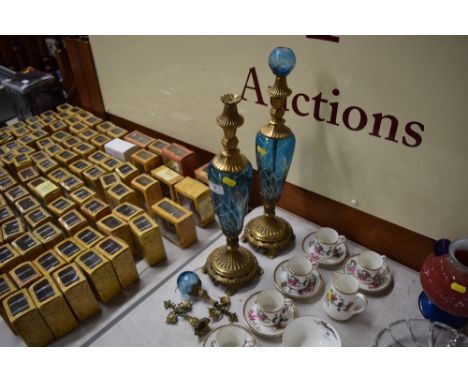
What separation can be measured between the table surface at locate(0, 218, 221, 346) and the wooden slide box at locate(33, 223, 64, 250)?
0.26 metres

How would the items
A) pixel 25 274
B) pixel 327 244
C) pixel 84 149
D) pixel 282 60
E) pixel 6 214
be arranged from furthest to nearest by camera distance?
pixel 84 149, pixel 6 214, pixel 327 244, pixel 25 274, pixel 282 60

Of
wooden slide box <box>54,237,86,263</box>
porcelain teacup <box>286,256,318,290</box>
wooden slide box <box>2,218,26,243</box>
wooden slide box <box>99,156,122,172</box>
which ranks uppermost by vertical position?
wooden slide box <box>99,156,122,172</box>

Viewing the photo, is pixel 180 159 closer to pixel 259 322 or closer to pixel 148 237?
pixel 148 237

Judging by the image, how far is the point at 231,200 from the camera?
1.10 metres

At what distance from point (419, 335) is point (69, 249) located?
41.5 inches

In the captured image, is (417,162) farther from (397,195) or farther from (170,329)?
(170,329)

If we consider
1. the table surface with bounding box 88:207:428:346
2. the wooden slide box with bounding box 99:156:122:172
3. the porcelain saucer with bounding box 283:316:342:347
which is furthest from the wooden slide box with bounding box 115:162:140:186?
the porcelain saucer with bounding box 283:316:342:347

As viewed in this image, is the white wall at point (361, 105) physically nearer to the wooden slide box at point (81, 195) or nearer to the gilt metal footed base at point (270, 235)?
the gilt metal footed base at point (270, 235)

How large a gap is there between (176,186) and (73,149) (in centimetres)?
58

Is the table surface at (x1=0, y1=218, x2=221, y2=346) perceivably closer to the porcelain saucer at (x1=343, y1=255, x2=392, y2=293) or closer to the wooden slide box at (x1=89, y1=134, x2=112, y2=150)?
the porcelain saucer at (x1=343, y1=255, x2=392, y2=293)

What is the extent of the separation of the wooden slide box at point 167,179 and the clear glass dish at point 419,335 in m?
0.86

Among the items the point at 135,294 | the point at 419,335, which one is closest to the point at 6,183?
the point at 135,294

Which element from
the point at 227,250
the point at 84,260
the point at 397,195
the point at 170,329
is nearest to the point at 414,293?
the point at 397,195

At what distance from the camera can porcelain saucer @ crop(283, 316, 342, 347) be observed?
1045 millimetres
